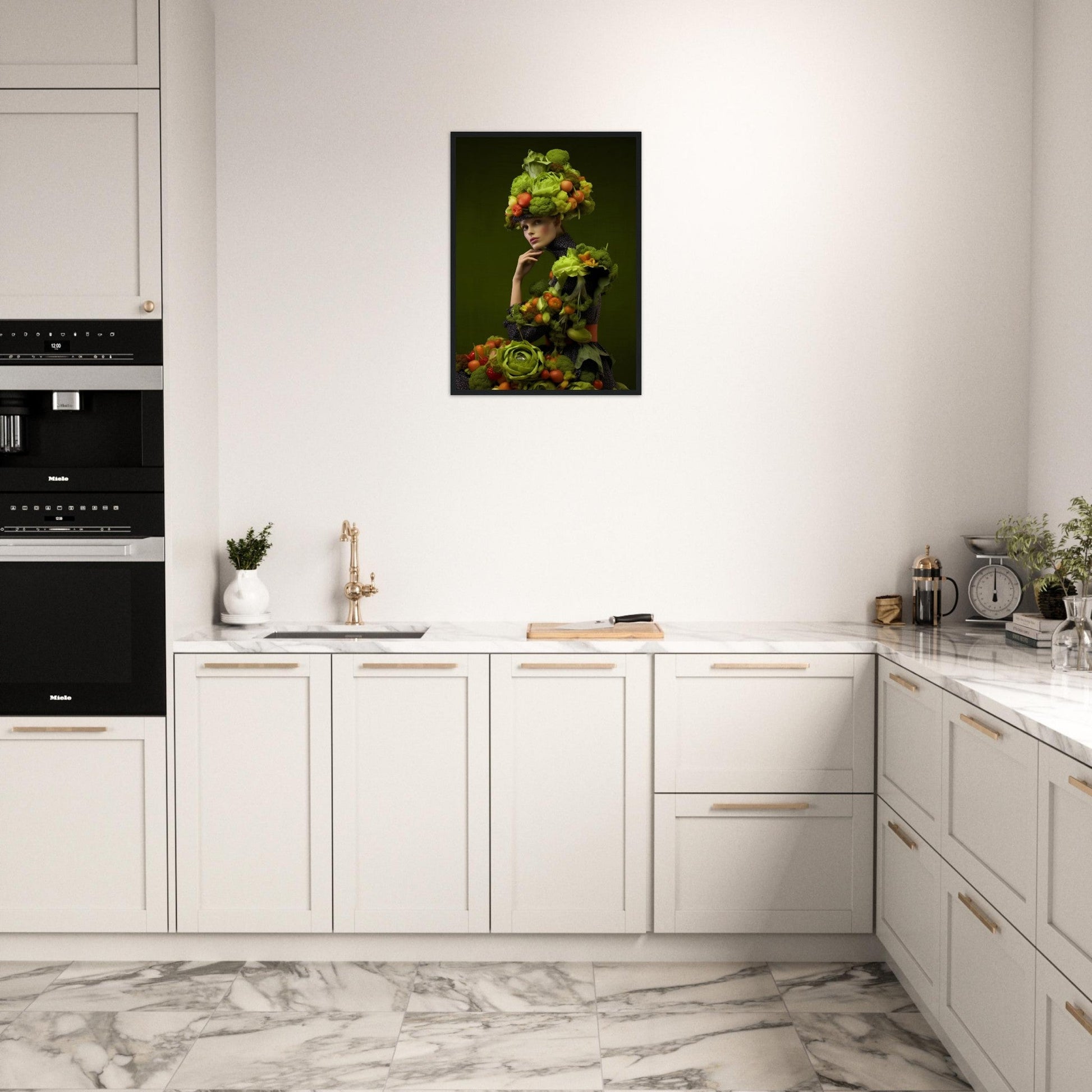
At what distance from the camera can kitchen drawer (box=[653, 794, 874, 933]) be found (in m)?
2.79

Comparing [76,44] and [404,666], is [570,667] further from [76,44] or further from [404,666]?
[76,44]

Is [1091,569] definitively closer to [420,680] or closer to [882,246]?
[882,246]

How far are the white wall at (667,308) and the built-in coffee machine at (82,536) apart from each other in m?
0.45

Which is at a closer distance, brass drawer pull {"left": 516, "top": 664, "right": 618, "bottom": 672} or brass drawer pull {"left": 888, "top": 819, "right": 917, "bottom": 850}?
brass drawer pull {"left": 888, "top": 819, "right": 917, "bottom": 850}

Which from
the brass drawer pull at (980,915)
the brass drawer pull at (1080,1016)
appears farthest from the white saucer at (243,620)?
the brass drawer pull at (1080,1016)

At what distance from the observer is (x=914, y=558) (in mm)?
3223

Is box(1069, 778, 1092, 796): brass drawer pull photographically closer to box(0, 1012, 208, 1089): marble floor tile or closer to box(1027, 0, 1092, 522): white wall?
box(1027, 0, 1092, 522): white wall

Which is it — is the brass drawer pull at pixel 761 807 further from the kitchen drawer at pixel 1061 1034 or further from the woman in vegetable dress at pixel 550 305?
the woman in vegetable dress at pixel 550 305

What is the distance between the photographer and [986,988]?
201 centimetres

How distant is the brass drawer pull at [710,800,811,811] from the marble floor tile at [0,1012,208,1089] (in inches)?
55.7

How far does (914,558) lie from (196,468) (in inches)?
86.7

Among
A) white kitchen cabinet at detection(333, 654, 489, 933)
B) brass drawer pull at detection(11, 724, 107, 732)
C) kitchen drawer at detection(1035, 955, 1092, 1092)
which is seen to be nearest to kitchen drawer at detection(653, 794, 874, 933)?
white kitchen cabinet at detection(333, 654, 489, 933)

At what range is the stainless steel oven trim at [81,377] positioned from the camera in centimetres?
276

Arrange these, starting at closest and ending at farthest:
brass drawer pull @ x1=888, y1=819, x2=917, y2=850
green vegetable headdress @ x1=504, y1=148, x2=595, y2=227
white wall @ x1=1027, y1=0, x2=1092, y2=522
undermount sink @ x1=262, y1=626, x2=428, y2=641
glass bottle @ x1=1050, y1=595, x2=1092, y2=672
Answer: glass bottle @ x1=1050, y1=595, x2=1092, y2=672 < brass drawer pull @ x1=888, y1=819, x2=917, y2=850 < white wall @ x1=1027, y1=0, x2=1092, y2=522 < undermount sink @ x1=262, y1=626, x2=428, y2=641 < green vegetable headdress @ x1=504, y1=148, x2=595, y2=227
